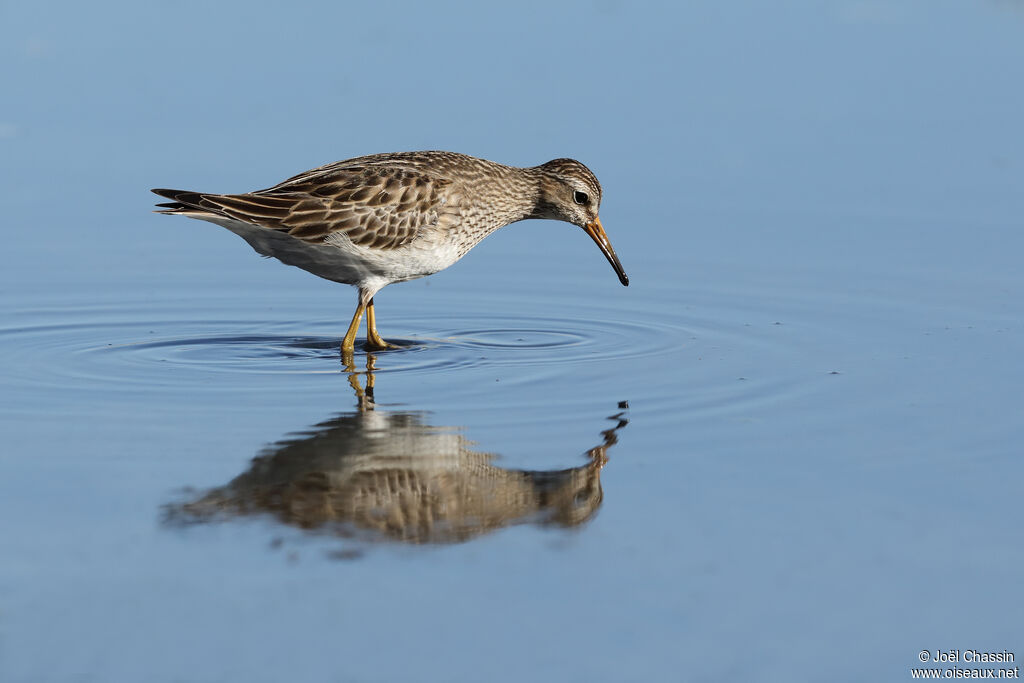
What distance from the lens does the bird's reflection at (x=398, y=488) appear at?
854 centimetres

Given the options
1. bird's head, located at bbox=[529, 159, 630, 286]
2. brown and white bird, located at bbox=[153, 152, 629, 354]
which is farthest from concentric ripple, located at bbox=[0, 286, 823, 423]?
bird's head, located at bbox=[529, 159, 630, 286]

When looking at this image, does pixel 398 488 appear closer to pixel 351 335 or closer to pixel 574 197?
pixel 351 335

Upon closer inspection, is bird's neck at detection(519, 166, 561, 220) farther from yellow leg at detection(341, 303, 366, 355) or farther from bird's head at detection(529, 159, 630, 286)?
yellow leg at detection(341, 303, 366, 355)

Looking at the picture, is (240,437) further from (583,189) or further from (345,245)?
(583,189)

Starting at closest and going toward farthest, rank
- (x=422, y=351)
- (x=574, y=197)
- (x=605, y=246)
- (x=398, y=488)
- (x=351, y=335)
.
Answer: (x=398, y=488)
(x=422, y=351)
(x=351, y=335)
(x=574, y=197)
(x=605, y=246)

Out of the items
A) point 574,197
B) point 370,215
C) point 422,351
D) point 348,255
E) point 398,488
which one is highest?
point 574,197

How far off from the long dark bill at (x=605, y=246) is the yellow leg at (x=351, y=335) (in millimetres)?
2517

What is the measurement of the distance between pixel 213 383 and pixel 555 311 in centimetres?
390

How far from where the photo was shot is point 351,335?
1348cm

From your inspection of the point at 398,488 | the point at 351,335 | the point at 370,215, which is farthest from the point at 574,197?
the point at 398,488

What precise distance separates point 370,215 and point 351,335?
1.08 metres

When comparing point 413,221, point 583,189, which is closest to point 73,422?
point 413,221

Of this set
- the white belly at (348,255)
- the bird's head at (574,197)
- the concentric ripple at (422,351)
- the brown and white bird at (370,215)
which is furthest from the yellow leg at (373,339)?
the bird's head at (574,197)

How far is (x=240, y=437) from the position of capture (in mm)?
10164
